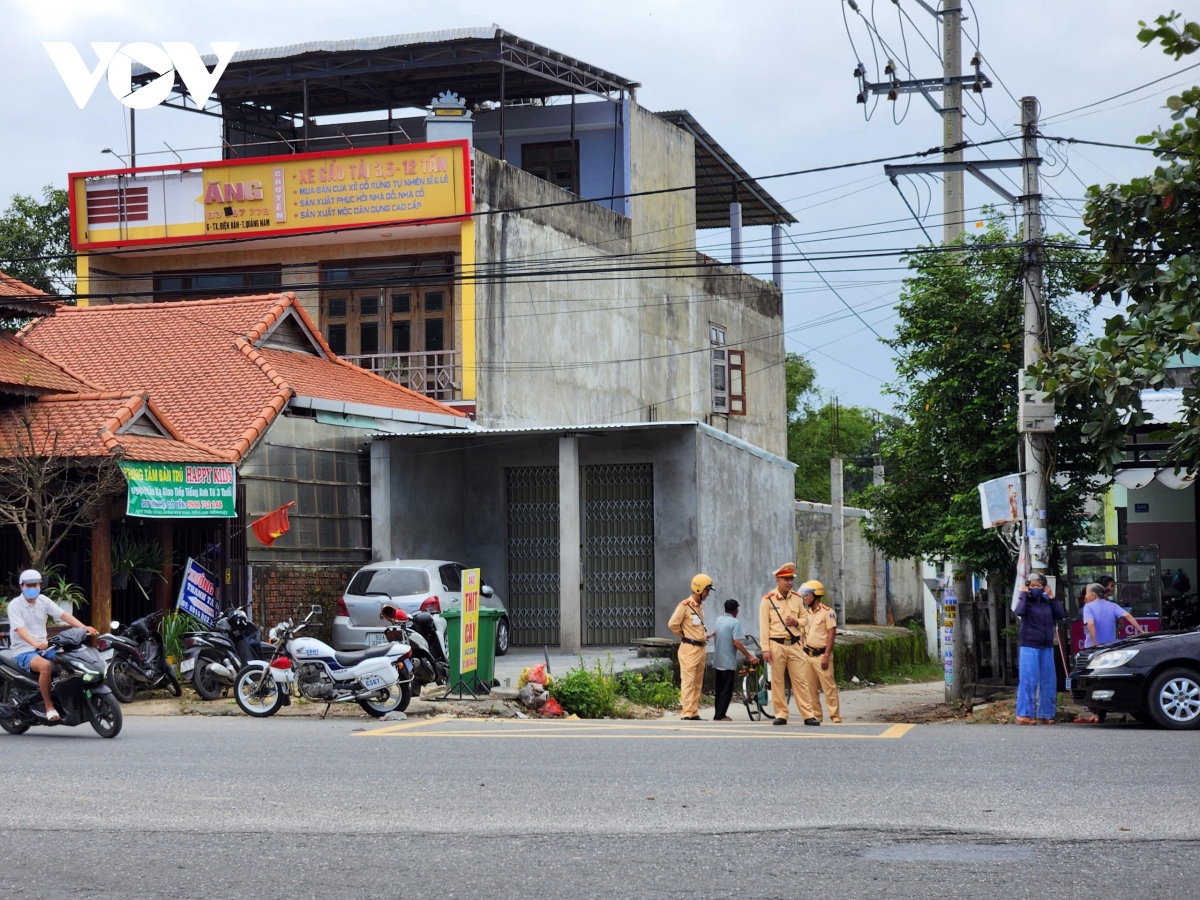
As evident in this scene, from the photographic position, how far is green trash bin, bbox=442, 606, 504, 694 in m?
16.9

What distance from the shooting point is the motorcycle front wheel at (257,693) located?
16.0 m

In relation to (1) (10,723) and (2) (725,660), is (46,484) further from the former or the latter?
(2) (725,660)

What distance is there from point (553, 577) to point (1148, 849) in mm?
18012

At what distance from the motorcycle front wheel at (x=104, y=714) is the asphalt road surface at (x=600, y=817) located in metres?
0.37

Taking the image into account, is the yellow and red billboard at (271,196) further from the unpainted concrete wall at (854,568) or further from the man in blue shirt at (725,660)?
the man in blue shirt at (725,660)

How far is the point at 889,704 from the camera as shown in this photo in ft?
74.4

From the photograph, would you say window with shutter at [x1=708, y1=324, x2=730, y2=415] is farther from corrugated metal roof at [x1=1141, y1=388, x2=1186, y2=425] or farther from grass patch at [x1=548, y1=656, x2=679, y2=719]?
grass patch at [x1=548, y1=656, x2=679, y2=719]

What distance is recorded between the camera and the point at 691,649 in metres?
16.9

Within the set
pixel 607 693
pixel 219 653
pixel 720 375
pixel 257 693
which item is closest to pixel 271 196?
pixel 720 375

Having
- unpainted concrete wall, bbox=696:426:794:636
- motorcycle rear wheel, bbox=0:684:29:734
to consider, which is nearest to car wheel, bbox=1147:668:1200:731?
unpainted concrete wall, bbox=696:426:794:636

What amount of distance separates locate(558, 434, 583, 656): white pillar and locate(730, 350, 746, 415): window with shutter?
46.2 ft

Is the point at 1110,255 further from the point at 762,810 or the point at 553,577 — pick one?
the point at 553,577

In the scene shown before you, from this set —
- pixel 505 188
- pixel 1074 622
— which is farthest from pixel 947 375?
pixel 505 188

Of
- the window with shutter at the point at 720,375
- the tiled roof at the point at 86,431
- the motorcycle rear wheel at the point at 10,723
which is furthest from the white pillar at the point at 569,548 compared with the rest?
the window with shutter at the point at 720,375
